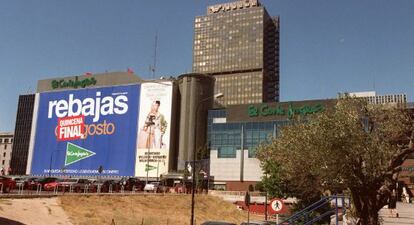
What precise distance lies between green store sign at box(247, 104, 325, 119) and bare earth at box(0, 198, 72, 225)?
74807 mm

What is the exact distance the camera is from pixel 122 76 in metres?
129

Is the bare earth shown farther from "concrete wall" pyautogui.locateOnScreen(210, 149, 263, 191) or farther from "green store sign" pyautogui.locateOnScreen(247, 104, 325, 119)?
"green store sign" pyautogui.locateOnScreen(247, 104, 325, 119)

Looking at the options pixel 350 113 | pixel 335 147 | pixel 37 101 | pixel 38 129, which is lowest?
pixel 335 147

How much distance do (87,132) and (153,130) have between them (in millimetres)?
22549

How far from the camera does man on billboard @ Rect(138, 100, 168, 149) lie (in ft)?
394

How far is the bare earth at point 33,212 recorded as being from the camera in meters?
34.7

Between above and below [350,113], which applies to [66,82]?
above

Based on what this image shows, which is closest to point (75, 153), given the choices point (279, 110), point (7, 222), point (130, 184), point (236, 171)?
point (236, 171)

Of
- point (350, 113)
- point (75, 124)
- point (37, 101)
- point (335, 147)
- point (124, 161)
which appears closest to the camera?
point (335, 147)

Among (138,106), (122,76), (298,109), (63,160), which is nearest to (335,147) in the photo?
(298,109)

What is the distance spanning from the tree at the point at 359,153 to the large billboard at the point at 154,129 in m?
96.9

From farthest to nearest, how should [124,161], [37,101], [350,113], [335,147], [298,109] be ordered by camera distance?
[37,101], [124,161], [298,109], [350,113], [335,147]

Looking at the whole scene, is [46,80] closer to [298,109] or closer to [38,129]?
[38,129]

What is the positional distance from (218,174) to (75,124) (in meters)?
48.8
